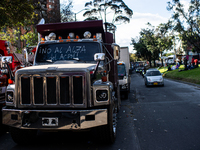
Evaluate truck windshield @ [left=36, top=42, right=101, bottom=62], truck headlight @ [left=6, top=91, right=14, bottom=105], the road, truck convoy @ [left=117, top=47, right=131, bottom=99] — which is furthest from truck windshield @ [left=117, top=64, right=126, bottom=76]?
truck headlight @ [left=6, top=91, right=14, bottom=105]

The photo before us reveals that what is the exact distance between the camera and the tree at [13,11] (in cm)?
1262

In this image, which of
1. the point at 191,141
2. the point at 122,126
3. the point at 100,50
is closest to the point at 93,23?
the point at 100,50

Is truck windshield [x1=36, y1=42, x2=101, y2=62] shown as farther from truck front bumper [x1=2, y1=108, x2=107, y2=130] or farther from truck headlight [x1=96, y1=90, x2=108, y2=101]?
truck front bumper [x1=2, y1=108, x2=107, y2=130]

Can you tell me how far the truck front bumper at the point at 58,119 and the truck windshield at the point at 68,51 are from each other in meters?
1.98

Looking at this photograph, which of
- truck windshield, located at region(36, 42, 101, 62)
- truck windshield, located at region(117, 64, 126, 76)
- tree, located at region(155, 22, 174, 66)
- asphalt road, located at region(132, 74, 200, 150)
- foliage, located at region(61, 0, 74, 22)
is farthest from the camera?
tree, located at region(155, 22, 174, 66)

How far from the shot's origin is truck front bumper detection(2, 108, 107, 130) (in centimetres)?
443

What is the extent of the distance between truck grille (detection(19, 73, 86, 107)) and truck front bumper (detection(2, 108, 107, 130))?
18cm

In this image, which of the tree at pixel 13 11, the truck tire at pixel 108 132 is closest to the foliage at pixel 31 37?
the tree at pixel 13 11

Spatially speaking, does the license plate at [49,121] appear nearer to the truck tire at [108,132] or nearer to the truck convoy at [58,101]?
the truck convoy at [58,101]

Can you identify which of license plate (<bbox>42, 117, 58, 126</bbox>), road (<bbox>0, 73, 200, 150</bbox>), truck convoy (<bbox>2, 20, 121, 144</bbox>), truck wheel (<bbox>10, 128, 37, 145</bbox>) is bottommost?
road (<bbox>0, 73, 200, 150</bbox>)

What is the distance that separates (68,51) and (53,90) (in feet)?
6.55

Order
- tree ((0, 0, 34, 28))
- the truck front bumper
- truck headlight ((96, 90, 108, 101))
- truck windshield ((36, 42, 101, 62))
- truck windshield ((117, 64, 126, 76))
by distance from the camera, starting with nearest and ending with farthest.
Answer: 1. the truck front bumper
2. truck headlight ((96, 90, 108, 101))
3. truck windshield ((36, 42, 101, 62))
4. tree ((0, 0, 34, 28))
5. truck windshield ((117, 64, 126, 76))

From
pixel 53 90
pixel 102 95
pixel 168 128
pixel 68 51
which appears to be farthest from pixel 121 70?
pixel 53 90

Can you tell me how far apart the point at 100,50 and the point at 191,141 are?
330 centimetres
